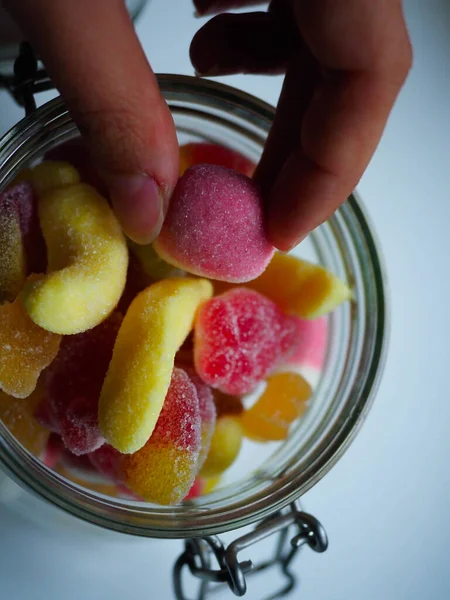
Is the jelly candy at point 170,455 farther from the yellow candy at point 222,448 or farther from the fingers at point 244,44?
the fingers at point 244,44

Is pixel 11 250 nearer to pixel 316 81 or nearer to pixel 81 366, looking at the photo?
pixel 81 366

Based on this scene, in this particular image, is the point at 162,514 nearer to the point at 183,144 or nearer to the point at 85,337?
the point at 85,337

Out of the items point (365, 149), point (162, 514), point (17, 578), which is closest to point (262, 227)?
point (365, 149)

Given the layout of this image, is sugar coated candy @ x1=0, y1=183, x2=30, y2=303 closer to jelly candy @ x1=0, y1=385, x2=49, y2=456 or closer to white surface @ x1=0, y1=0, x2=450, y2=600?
jelly candy @ x1=0, y1=385, x2=49, y2=456

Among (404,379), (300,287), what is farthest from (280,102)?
(404,379)

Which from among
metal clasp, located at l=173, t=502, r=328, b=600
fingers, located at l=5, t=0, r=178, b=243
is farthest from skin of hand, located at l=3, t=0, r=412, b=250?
metal clasp, located at l=173, t=502, r=328, b=600

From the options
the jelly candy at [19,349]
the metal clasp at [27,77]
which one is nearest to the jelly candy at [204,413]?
the jelly candy at [19,349]
